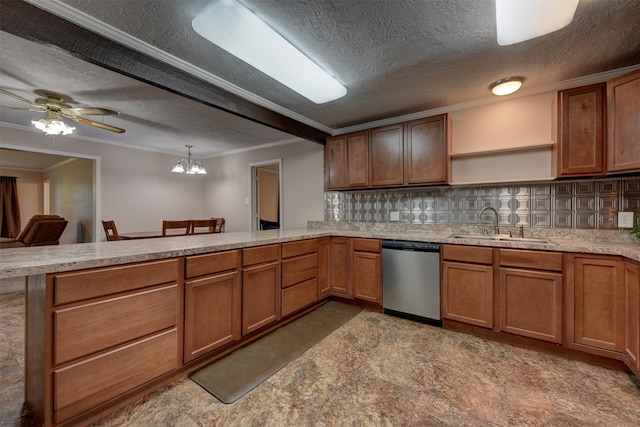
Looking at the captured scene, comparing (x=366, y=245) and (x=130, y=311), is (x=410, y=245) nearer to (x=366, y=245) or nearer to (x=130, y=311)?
(x=366, y=245)

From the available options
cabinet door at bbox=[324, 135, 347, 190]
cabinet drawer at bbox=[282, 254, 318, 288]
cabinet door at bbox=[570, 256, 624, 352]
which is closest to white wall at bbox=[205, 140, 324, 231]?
cabinet door at bbox=[324, 135, 347, 190]

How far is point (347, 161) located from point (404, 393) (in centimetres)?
255

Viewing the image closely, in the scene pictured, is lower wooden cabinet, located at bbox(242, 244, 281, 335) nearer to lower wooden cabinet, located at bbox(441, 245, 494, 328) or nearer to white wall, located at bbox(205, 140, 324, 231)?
lower wooden cabinet, located at bbox(441, 245, 494, 328)

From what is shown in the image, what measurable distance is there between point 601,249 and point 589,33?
1.45 meters

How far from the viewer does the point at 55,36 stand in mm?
1531

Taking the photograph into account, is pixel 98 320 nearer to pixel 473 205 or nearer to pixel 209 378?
pixel 209 378

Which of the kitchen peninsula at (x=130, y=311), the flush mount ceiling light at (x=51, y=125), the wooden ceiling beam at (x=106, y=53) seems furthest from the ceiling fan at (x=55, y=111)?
the kitchen peninsula at (x=130, y=311)

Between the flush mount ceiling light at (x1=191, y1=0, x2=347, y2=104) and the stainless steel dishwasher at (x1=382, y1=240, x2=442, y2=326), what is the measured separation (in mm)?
1734

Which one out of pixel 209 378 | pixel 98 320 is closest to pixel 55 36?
pixel 98 320

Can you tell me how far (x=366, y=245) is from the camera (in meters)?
3.01

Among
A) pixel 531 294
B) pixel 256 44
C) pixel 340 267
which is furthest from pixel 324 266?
pixel 256 44

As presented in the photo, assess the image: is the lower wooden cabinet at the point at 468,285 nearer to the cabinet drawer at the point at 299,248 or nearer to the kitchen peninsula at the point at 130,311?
the kitchen peninsula at the point at 130,311

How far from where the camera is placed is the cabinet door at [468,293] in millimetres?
2346

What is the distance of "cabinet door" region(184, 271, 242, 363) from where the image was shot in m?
1.83
